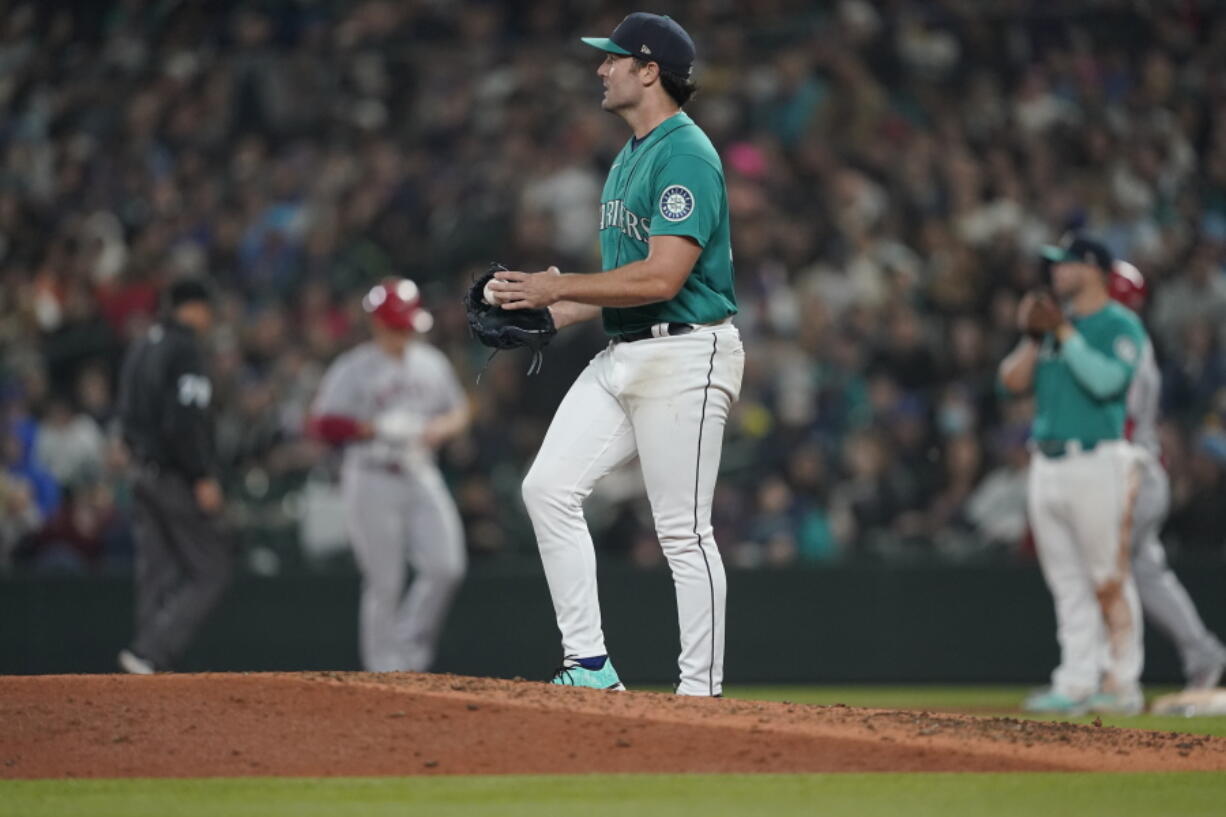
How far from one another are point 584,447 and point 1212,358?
25.5ft

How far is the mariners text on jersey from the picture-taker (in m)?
6.47

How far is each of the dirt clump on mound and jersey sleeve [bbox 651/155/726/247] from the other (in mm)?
1567

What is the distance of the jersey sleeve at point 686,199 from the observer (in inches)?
246

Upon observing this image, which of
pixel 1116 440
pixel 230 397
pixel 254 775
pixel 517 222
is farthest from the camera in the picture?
Answer: pixel 517 222

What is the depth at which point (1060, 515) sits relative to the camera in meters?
9.12

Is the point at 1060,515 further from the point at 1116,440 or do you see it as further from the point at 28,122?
the point at 28,122

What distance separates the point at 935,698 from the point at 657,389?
16.8ft

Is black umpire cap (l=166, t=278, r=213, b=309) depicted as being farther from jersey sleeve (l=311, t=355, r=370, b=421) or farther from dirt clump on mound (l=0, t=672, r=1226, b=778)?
dirt clump on mound (l=0, t=672, r=1226, b=778)

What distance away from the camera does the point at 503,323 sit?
650 cm

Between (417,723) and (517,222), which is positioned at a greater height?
A: (517,222)

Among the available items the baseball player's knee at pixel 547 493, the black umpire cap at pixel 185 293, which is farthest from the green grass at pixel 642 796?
the black umpire cap at pixel 185 293

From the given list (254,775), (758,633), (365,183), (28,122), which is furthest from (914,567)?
(28,122)

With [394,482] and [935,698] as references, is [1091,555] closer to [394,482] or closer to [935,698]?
[935,698]

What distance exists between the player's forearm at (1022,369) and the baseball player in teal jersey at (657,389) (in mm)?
3188
